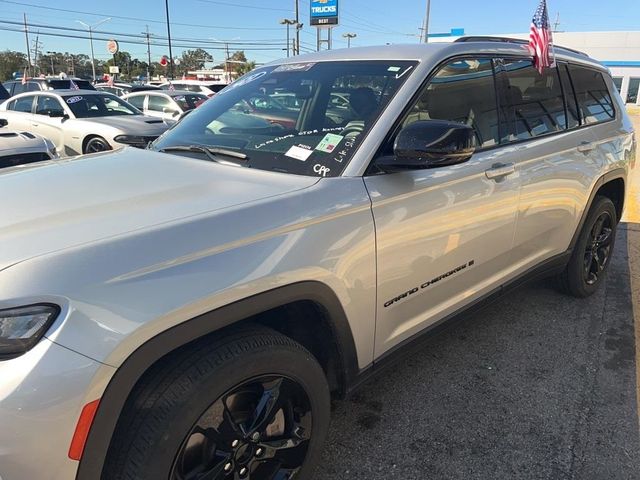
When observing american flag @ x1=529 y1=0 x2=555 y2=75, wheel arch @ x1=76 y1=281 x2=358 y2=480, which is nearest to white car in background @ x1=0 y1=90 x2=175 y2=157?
american flag @ x1=529 y1=0 x2=555 y2=75

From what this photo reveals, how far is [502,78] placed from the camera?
300 centimetres

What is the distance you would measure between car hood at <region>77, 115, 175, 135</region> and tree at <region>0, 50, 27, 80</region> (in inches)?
3083

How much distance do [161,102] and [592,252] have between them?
38.4 feet

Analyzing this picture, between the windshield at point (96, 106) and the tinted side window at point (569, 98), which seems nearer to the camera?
the tinted side window at point (569, 98)

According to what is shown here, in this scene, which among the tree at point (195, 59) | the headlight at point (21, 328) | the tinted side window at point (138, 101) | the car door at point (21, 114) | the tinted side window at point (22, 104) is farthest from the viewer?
the tree at point (195, 59)

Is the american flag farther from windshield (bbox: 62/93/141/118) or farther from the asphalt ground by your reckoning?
windshield (bbox: 62/93/141/118)

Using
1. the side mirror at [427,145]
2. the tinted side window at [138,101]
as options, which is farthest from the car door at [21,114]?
the side mirror at [427,145]

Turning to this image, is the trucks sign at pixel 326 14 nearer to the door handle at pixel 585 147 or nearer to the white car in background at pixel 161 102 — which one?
the white car in background at pixel 161 102

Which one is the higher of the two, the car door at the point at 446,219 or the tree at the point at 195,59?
the tree at the point at 195,59

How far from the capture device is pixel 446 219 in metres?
2.46

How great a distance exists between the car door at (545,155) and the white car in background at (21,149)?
185 inches

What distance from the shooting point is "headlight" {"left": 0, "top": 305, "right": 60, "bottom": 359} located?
4.29 ft

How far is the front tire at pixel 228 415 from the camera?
1.53 metres

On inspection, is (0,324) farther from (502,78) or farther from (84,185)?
(502,78)
